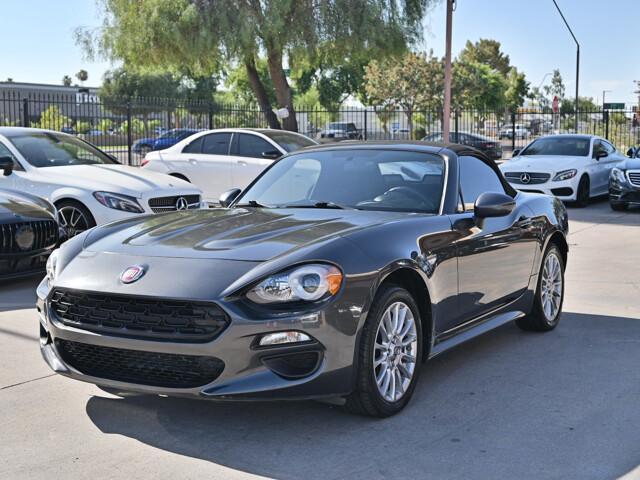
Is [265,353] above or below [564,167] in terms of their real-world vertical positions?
below

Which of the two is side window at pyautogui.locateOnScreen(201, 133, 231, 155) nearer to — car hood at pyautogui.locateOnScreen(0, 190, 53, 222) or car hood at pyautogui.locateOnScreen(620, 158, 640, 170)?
car hood at pyautogui.locateOnScreen(0, 190, 53, 222)

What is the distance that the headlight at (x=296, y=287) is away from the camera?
3.98 meters

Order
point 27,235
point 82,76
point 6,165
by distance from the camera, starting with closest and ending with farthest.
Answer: point 27,235 → point 6,165 → point 82,76

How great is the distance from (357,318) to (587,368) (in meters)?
2.14

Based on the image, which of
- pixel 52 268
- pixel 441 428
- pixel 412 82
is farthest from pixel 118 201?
pixel 412 82

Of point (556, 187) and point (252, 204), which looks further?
point (556, 187)

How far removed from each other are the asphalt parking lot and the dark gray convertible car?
263 millimetres

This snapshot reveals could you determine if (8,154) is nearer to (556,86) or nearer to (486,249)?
(486,249)

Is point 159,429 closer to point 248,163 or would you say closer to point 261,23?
point 248,163

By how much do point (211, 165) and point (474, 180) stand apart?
9.40 metres

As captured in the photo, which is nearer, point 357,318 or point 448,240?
point 357,318

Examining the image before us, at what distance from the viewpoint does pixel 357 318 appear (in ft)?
13.5

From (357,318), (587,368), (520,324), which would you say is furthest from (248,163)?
(357,318)

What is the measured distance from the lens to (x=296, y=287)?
4.00 meters
